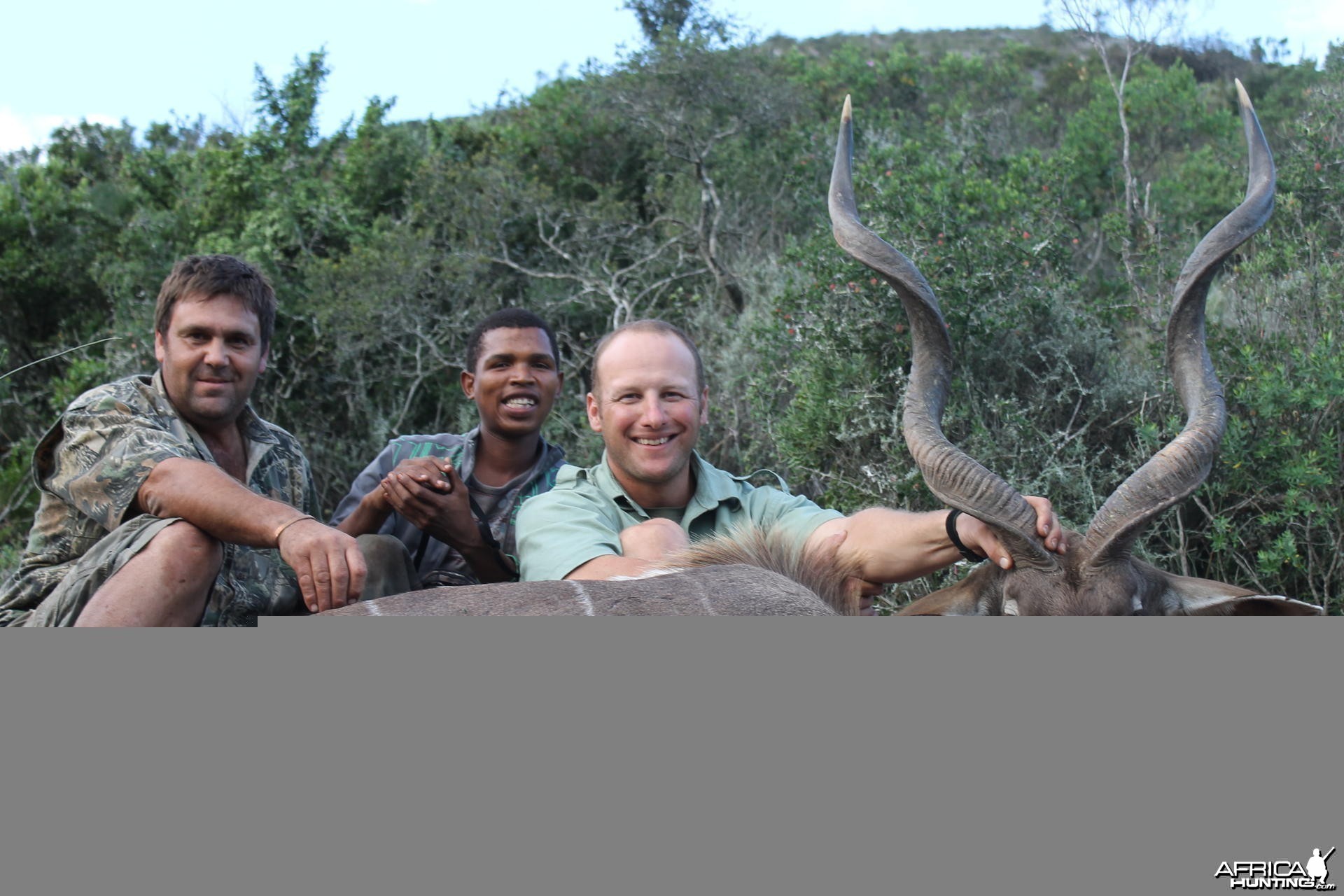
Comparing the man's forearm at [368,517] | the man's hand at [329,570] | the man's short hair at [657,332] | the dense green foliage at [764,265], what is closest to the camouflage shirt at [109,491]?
the man's forearm at [368,517]

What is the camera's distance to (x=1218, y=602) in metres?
2.79

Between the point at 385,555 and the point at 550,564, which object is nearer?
the point at 550,564

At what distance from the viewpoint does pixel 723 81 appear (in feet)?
26.1

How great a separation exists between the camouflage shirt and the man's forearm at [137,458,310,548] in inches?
2.8

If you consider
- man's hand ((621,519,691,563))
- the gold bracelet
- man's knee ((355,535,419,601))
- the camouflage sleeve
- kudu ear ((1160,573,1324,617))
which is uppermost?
the camouflage sleeve

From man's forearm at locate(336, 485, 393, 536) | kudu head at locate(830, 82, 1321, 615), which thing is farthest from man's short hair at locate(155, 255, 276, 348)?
kudu head at locate(830, 82, 1321, 615)

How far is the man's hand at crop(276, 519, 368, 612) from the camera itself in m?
2.19

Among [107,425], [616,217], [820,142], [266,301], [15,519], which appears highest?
[820,142]

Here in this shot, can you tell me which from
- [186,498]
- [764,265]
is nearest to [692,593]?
[186,498]

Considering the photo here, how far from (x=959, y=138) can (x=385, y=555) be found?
19.7 feet

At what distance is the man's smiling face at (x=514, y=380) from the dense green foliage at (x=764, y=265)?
5.35 ft

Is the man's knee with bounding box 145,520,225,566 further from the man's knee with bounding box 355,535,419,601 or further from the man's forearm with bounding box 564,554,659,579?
the man's forearm with bounding box 564,554,659,579

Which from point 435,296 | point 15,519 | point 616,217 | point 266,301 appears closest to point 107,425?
point 266,301

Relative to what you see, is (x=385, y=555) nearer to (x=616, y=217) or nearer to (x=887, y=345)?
(x=887, y=345)
